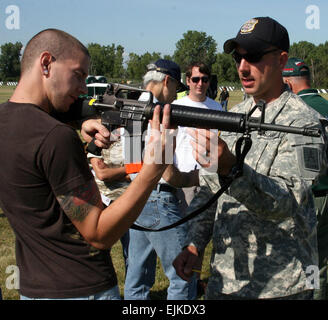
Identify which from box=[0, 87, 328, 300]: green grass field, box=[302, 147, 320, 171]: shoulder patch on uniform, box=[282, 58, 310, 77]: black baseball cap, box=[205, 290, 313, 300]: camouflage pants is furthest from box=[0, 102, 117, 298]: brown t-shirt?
box=[282, 58, 310, 77]: black baseball cap

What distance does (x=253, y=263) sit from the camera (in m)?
2.28

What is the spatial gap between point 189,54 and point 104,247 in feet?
292

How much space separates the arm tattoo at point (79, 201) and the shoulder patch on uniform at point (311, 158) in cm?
108

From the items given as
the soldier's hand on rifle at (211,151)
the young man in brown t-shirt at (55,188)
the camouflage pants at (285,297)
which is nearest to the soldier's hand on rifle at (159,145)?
the young man in brown t-shirt at (55,188)

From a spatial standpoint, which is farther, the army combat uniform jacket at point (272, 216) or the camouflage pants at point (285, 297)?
the camouflage pants at point (285, 297)

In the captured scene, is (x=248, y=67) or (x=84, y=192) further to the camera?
A: (x=248, y=67)

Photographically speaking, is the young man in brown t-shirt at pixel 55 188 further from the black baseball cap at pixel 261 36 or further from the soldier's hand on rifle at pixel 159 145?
the black baseball cap at pixel 261 36

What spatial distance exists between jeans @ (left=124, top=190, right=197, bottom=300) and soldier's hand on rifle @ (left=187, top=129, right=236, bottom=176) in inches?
67.9

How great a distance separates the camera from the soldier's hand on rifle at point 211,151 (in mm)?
1802

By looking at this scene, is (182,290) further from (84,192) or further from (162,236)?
(84,192)

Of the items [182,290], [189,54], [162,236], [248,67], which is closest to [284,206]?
[248,67]

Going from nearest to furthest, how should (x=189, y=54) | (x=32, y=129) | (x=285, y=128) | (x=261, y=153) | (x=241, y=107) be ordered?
(x=32, y=129) < (x=285, y=128) < (x=261, y=153) < (x=241, y=107) < (x=189, y=54)

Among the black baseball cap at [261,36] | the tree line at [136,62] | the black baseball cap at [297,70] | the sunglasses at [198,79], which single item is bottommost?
the black baseball cap at [261,36]

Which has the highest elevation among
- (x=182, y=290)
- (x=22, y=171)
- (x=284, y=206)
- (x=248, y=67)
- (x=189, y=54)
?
(x=189, y=54)
